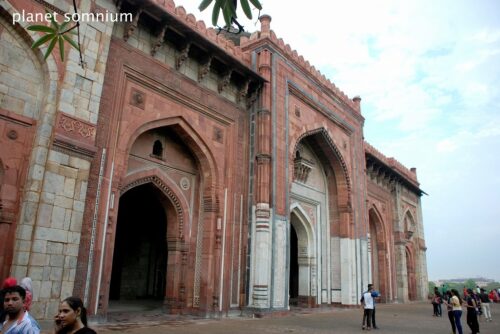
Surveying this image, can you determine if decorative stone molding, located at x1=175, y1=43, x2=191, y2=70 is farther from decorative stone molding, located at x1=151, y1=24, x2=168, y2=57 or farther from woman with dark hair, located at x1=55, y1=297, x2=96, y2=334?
woman with dark hair, located at x1=55, y1=297, x2=96, y2=334

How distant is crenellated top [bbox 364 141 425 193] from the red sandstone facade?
1.40 m

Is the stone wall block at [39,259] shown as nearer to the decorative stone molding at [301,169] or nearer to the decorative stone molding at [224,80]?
the decorative stone molding at [224,80]

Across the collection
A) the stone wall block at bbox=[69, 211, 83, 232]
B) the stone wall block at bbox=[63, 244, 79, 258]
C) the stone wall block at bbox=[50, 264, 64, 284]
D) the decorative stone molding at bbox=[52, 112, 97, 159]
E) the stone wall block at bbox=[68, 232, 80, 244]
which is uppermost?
the decorative stone molding at bbox=[52, 112, 97, 159]

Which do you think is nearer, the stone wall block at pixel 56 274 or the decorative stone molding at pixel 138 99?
the stone wall block at pixel 56 274

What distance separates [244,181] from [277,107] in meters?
2.37

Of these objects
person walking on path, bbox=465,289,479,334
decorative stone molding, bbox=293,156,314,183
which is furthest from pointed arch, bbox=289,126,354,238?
person walking on path, bbox=465,289,479,334

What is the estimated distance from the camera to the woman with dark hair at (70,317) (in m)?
2.09

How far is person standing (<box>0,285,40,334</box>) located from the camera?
238 cm

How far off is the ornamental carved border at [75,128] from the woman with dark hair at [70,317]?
204 inches

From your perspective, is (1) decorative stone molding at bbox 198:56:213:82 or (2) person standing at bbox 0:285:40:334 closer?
(2) person standing at bbox 0:285:40:334

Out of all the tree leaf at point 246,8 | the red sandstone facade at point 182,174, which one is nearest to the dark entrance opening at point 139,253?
the red sandstone facade at point 182,174

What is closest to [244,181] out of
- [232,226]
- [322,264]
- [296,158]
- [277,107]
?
[232,226]

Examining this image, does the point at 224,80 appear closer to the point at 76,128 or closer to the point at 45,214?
the point at 76,128

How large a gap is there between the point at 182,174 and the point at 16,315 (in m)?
7.43
